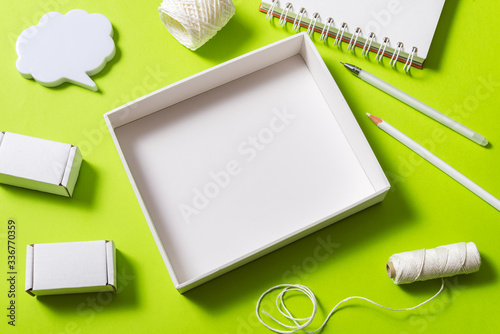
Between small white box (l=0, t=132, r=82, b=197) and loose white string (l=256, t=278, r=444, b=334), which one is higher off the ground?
small white box (l=0, t=132, r=82, b=197)

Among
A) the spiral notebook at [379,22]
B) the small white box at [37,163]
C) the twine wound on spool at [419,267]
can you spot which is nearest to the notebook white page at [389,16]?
the spiral notebook at [379,22]

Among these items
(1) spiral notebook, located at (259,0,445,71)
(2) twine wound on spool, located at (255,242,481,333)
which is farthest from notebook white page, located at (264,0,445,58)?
(2) twine wound on spool, located at (255,242,481,333)

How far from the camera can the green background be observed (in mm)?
861

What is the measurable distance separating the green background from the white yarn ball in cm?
3

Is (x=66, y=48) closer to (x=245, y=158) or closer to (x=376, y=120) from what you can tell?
(x=245, y=158)

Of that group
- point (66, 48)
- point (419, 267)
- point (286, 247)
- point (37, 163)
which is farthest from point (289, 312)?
point (66, 48)

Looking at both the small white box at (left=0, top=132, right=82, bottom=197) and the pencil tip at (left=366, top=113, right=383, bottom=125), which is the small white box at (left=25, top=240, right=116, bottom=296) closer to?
the small white box at (left=0, top=132, right=82, bottom=197)

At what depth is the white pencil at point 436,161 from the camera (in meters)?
0.90

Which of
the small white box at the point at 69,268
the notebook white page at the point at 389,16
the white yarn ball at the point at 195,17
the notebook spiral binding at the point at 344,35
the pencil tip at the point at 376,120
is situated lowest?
the small white box at the point at 69,268

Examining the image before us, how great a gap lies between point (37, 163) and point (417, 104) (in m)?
0.65

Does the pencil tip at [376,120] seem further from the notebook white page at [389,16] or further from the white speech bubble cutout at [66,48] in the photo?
the white speech bubble cutout at [66,48]

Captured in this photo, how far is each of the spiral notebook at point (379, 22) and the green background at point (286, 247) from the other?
1.1 inches

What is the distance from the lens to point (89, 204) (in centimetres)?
90

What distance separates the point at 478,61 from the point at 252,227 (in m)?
0.52
